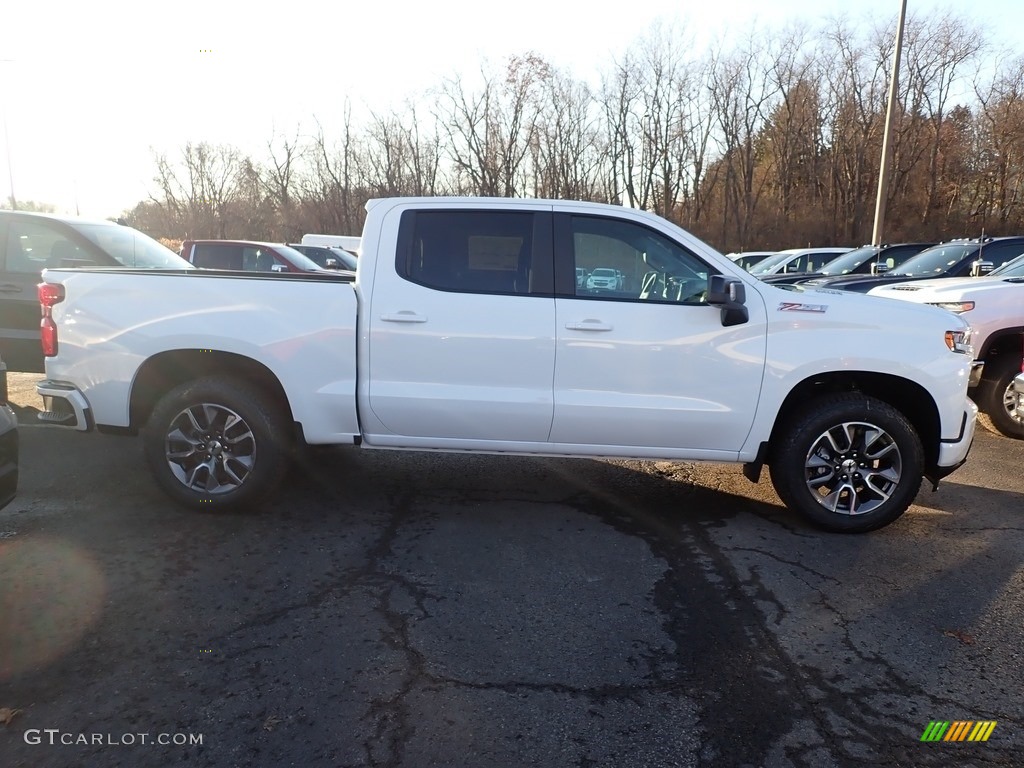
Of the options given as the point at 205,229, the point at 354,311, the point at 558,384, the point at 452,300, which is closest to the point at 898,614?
the point at 558,384

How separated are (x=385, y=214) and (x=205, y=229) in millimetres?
58992

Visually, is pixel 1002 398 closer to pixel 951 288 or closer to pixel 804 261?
pixel 951 288

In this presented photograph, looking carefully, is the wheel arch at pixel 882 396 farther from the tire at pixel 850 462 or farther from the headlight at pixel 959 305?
the headlight at pixel 959 305

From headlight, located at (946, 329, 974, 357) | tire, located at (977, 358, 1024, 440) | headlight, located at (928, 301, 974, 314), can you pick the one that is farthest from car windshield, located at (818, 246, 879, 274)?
headlight, located at (946, 329, 974, 357)

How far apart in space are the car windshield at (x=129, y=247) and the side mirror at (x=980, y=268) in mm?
9541

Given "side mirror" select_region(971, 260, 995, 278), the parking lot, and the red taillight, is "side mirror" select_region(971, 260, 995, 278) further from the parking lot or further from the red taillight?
the red taillight

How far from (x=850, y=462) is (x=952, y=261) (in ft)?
26.0

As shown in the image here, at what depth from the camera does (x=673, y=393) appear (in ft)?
14.8

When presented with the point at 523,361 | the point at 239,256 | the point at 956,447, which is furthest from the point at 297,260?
the point at 956,447

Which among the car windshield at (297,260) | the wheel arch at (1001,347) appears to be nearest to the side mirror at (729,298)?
the wheel arch at (1001,347)

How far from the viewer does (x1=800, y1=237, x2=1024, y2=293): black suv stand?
34.1ft

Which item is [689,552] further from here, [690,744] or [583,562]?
[690,744]

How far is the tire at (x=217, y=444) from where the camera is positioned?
463cm

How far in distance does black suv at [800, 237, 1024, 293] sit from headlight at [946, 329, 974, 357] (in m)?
5.67
